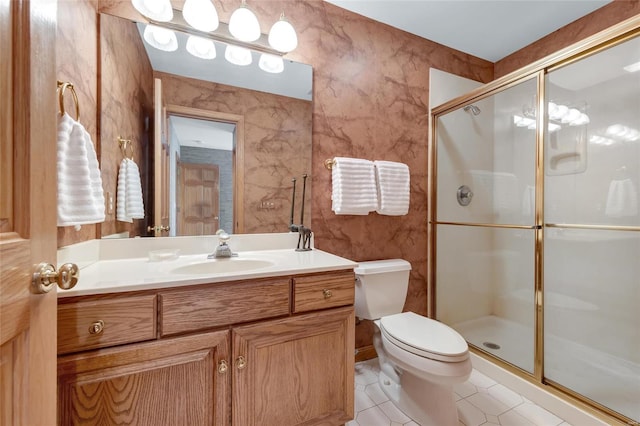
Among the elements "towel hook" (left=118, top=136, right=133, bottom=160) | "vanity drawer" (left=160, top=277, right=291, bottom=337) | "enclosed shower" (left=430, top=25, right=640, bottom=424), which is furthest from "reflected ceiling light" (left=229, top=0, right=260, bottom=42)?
"enclosed shower" (left=430, top=25, right=640, bottom=424)

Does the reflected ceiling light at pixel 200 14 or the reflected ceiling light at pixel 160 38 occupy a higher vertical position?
the reflected ceiling light at pixel 200 14

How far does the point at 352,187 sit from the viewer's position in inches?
65.9

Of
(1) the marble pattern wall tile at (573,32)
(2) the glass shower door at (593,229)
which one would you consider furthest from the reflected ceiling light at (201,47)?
(1) the marble pattern wall tile at (573,32)

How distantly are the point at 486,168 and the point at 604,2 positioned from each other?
3.76 feet

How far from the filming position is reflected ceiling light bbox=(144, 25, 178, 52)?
132 centimetres

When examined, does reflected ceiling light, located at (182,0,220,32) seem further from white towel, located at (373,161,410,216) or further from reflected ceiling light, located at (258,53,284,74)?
white towel, located at (373,161,410,216)

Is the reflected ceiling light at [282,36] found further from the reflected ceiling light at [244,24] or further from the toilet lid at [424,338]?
the toilet lid at [424,338]

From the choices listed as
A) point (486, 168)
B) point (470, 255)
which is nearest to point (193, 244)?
point (470, 255)

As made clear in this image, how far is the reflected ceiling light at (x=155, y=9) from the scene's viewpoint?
4.02 ft

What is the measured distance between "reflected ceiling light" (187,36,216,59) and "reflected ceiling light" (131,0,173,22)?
13 centimetres

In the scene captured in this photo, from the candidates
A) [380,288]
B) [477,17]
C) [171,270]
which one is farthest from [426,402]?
[477,17]

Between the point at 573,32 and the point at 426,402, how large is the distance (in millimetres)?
2556

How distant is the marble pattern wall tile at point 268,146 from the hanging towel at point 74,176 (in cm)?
62

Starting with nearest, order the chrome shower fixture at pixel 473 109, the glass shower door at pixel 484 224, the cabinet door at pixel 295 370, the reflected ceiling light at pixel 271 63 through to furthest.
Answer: the cabinet door at pixel 295 370 → the reflected ceiling light at pixel 271 63 → the glass shower door at pixel 484 224 → the chrome shower fixture at pixel 473 109
